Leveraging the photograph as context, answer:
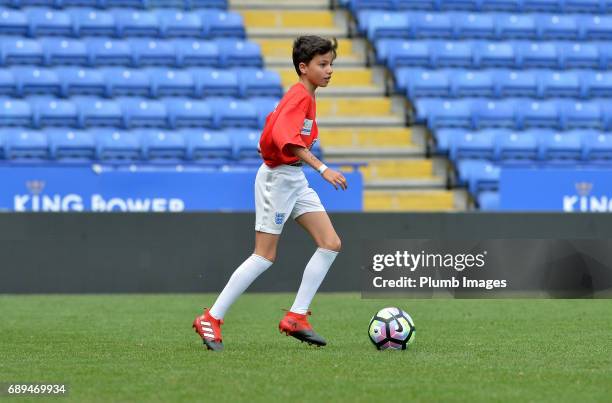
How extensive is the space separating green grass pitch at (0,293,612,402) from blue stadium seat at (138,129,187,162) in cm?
519

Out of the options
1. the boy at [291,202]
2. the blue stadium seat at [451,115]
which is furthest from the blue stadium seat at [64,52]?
the boy at [291,202]

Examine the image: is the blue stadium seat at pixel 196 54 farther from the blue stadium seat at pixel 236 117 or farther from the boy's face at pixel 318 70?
the boy's face at pixel 318 70

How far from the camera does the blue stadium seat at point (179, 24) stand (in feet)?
66.7

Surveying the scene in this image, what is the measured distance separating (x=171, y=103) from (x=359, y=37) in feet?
15.6

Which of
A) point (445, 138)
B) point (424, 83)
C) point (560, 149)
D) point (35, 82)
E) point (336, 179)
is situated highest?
point (336, 179)

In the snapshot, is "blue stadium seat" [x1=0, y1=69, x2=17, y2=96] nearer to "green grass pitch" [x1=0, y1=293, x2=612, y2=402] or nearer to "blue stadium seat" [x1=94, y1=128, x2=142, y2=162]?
"blue stadium seat" [x1=94, y1=128, x2=142, y2=162]

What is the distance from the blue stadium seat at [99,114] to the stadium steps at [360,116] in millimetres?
3261

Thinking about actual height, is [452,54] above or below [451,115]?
above

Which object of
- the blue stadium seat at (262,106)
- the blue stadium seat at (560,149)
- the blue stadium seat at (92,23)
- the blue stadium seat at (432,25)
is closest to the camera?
the blue stadium seat at (262,106)

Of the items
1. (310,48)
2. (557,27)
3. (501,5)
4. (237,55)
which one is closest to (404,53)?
(237,55)

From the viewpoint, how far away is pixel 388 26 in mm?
21234

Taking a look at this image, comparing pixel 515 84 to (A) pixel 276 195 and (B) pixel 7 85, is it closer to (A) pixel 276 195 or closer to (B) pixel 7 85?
(B) pixel 7 85

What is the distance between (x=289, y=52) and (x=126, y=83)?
148 inches

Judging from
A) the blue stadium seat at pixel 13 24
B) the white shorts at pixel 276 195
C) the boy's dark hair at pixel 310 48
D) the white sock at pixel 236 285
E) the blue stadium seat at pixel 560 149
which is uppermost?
the boy's dark hair at pixel 310 48
